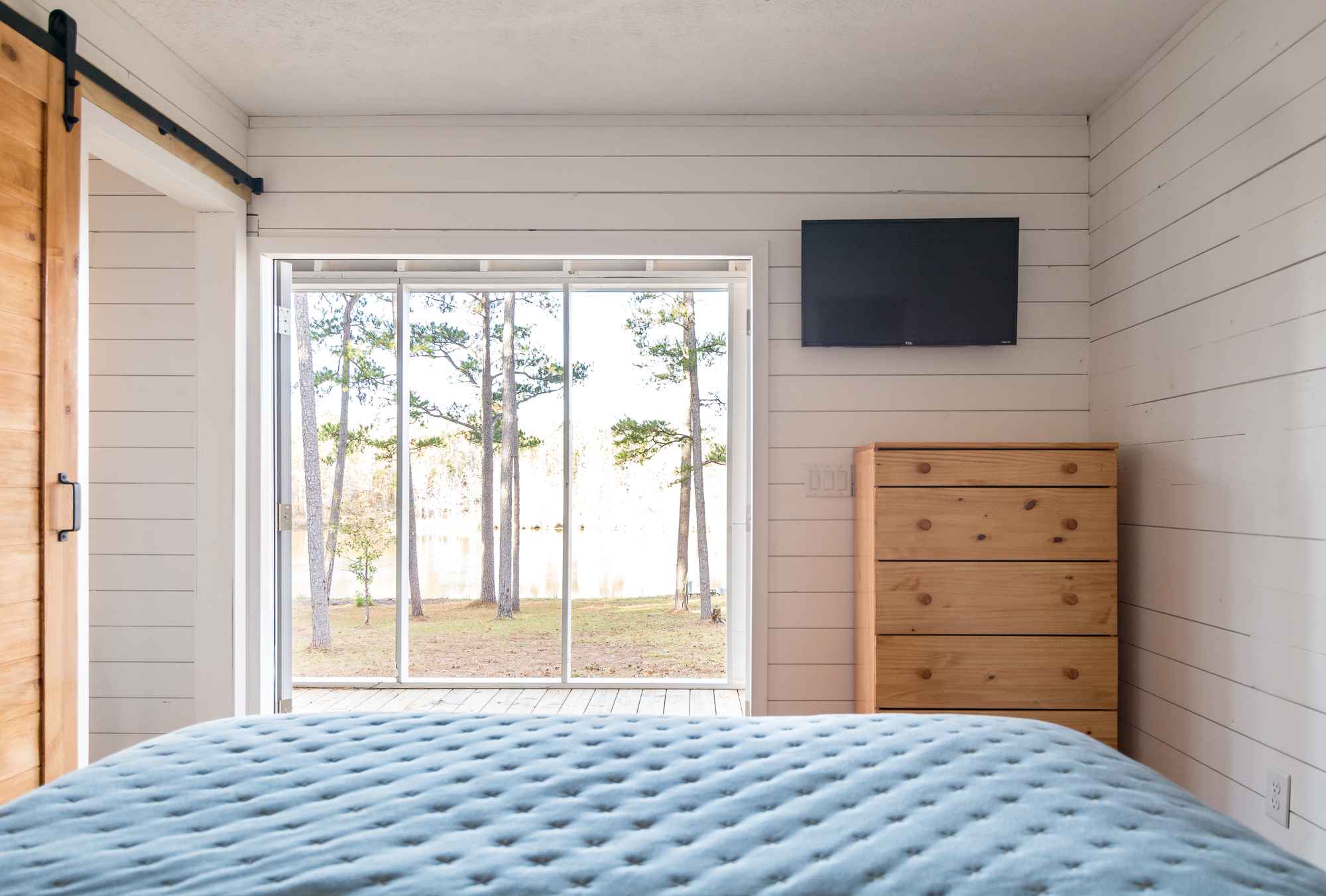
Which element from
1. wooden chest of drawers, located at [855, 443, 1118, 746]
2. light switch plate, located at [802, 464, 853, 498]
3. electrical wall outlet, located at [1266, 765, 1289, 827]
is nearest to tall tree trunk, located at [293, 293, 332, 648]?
light switch plate, located at [802, 464, 853, 498]

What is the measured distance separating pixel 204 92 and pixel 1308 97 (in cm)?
326

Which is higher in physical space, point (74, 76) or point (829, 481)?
point (74, 76)

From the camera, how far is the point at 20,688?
1980mm

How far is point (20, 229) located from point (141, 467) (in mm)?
1290

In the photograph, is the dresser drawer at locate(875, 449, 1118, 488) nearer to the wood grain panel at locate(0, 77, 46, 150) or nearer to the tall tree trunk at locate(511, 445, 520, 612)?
the wood grain panel at locate(0, 77, 46, 150)

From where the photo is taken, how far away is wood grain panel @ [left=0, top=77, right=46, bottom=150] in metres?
1.93

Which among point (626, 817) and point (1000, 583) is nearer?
point (626, 817)

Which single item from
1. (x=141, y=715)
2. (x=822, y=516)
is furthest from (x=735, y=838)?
(x=141, y=715)

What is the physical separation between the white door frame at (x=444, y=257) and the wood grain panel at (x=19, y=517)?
1033mm

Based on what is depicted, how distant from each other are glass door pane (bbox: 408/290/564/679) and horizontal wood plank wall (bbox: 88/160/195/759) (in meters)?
1.81

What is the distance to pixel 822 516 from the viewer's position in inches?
119

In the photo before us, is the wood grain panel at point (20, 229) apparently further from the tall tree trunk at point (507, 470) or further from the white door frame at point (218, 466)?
the tall tree trunk at point (507, 470)

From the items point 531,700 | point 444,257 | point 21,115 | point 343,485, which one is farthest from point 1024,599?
point 343,485

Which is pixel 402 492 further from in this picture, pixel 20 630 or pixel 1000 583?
pixel 1000 583
